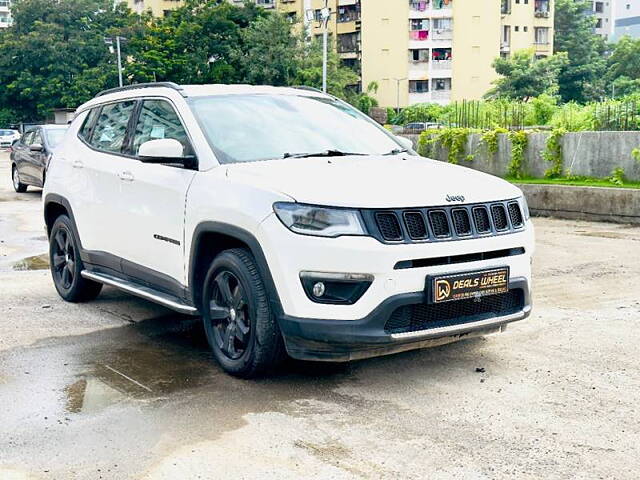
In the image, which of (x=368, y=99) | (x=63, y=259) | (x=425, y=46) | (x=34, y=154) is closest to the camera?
(x=63, y=259)

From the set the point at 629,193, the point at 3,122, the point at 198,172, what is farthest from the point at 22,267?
the point at 3,122

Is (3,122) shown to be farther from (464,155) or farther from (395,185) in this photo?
(395,185)

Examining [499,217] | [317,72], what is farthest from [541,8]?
[499,217]

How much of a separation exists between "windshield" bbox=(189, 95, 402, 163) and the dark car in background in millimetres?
12514

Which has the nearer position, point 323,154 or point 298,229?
point 298,229

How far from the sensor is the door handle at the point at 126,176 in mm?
6406

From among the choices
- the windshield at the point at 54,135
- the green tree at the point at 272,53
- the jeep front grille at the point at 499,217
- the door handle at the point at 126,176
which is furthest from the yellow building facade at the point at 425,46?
the jeep front grille at the point at 499,217

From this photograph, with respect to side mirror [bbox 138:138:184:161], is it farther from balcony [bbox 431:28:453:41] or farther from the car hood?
balcony [bbox 431:28:453:41]

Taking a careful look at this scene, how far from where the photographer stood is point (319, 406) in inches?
192

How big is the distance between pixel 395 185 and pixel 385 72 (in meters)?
76.3

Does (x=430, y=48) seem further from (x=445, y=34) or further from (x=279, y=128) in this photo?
(x=279, y=128)

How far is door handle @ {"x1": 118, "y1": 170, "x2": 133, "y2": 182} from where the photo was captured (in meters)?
6.41

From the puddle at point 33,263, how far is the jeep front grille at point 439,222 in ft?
19.5

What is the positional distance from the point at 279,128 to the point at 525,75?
6699 centimetres
